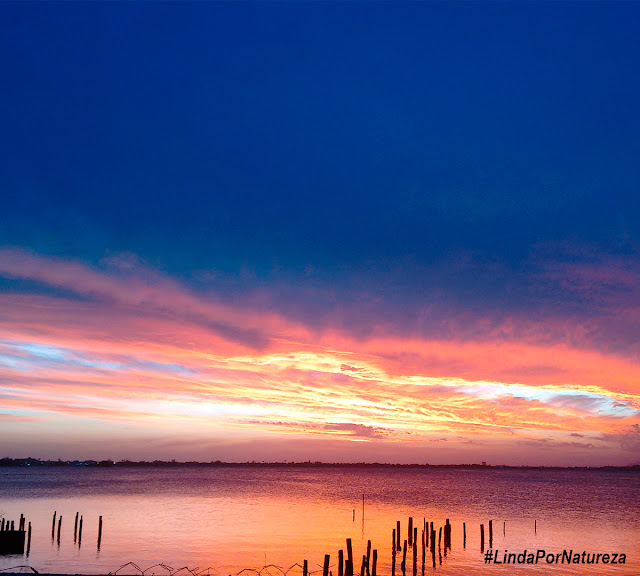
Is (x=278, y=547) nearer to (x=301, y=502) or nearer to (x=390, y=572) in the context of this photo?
(x=390, y=572)

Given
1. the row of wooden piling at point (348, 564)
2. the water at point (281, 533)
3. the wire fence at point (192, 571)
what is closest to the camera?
the row of wooden piling at point (348, 564)

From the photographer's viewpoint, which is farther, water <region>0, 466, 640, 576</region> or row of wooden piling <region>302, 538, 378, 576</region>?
water <region>0, 466, 640, 576</region>

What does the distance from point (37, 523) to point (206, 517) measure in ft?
49.5

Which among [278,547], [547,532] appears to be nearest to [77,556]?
[278,547]

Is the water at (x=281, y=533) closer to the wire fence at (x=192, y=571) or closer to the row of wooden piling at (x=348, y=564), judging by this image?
the wire fence at (x=192, y=571)

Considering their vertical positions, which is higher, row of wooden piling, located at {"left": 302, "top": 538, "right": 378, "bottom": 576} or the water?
row of wooden piling, located at {"left": 302, "top": 538, "right": 378, "bottom": 576}

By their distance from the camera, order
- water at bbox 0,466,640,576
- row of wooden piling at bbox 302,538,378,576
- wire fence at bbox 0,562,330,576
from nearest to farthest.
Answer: row of wooden piling at bbox 302,538,378,576
wire fence at bbox 0,562,330,576
water at bbox 0,466,640,576

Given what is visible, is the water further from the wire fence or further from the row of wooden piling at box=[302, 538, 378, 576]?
the row of wooden piling at box=[302, 538, 378, 576]

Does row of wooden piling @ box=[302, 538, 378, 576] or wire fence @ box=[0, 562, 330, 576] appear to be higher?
row of wooden piling @ box=[302, 538, 378, 576]

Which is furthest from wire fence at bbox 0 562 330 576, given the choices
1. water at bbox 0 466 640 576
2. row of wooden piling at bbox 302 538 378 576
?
row of wooden piling at bbox 302 538 378 576

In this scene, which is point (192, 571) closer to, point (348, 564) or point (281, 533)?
point (348, 564)

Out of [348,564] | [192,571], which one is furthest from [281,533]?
[348,564]

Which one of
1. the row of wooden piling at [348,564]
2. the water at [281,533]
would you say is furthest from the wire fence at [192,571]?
the row of wooden piling at [348,564]

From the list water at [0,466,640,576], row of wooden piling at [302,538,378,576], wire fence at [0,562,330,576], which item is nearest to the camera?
row of wooden piling at [302,538,378,576]
